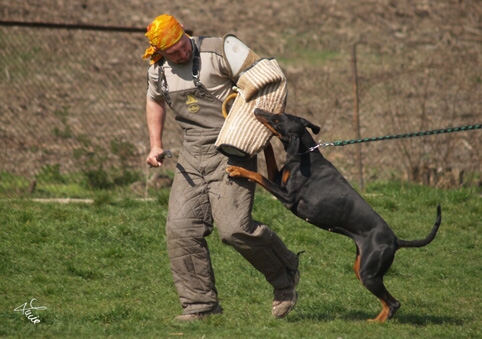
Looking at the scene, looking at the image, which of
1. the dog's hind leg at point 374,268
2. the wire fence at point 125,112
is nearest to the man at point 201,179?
the dog's hind leg at point 374,268

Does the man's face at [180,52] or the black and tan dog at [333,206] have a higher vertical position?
the man's face at [180,52]

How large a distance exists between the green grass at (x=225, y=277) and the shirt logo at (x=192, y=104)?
1.55 metres

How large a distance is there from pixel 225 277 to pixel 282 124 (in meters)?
2.04

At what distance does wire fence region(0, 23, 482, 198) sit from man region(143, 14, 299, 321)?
393cm

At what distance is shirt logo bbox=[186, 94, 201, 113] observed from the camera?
17.4 feet

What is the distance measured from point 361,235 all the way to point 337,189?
15.2 inches

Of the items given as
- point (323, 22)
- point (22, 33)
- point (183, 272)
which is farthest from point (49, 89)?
point (183, 272)

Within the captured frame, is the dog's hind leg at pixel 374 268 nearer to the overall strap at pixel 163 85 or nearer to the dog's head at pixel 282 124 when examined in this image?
the dog's head at pixel 282 124

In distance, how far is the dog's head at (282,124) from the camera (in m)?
5.18

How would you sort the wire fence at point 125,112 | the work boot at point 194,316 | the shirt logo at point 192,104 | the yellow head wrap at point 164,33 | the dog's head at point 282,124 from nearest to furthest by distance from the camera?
the yellow head wrap at point 164,33 → the dog's head at point 282,124 → the shirt logo at point 192,104 → the work boot at point 194,316 → the wire fence at point 125,112

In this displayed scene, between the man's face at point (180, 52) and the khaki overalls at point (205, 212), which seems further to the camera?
the khaki overalls at point (205, 212)

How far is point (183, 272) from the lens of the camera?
5500 millimetres

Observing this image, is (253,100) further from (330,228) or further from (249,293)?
(249,293)
